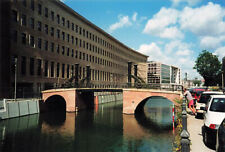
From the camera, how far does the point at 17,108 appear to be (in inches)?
1406

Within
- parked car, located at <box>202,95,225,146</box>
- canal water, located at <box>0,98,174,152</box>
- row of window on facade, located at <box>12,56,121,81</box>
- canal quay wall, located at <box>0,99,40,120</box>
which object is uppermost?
row of window on facade, located at <box>12,56,121,81</box>

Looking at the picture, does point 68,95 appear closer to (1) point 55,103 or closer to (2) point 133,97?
(1) point 55,103

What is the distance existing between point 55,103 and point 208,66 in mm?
50355

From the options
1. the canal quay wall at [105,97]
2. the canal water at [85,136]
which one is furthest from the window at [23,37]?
the canal quay wall at [105,97]

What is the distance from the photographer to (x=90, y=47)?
6850 cm

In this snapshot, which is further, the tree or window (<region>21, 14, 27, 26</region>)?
the tree

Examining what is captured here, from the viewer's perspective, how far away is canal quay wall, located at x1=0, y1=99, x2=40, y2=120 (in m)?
32.9

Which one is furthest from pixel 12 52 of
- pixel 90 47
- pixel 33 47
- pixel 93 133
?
pixel 90 47

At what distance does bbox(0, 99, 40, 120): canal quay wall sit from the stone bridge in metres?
4.27

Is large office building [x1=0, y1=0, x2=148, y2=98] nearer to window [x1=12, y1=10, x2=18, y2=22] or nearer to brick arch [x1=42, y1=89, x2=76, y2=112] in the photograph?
window [x1=12, y1=10, x2=18, y2=22]

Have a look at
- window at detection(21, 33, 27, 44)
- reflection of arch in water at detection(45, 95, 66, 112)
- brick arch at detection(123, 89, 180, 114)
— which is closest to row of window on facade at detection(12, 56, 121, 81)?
window at detection(21, 33, 27, 44)

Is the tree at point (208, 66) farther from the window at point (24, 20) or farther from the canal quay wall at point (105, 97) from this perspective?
the window at point (24, 20)

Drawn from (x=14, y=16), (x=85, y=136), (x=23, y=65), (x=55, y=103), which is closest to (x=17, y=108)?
(x=23, y=65)

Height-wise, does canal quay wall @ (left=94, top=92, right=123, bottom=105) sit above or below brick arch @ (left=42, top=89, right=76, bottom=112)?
below
